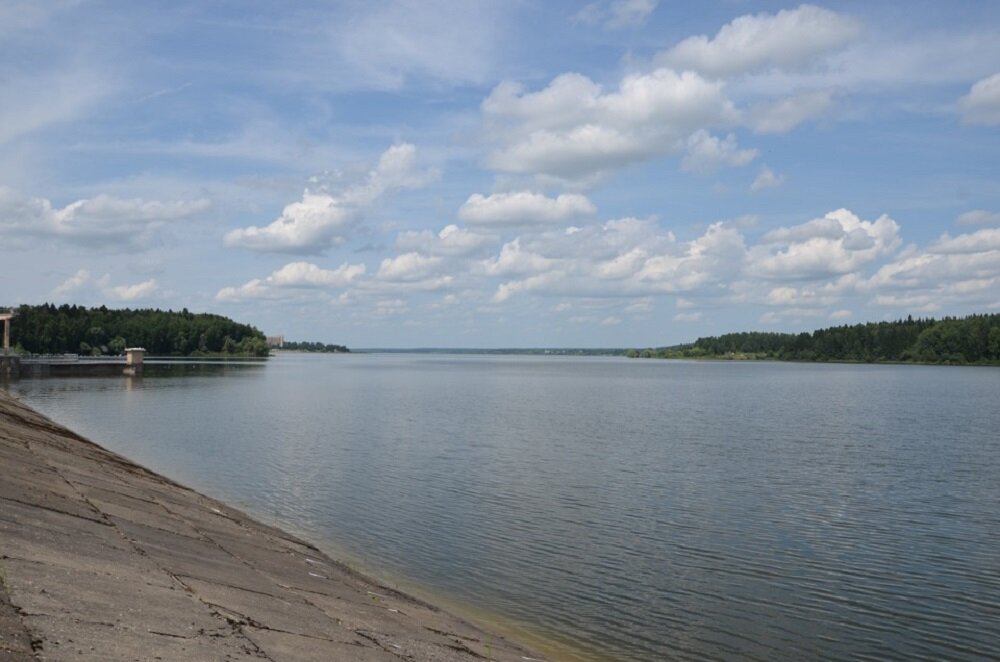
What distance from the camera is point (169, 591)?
35.1ft

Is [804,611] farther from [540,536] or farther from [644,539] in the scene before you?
[540,536]

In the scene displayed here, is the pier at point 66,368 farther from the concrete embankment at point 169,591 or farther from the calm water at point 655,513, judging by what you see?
the concrete embankment at point 169,591

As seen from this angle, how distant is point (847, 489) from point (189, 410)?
53.6 meters

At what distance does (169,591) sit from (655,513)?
18625 mm

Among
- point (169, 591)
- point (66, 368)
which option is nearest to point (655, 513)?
point (169, 591)

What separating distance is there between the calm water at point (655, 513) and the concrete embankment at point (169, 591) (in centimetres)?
359

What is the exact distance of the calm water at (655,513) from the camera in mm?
16250

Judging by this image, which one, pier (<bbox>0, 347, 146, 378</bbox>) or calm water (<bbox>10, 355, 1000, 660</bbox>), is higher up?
pier (<bbox>0, 347, 146, 378</bbox>)

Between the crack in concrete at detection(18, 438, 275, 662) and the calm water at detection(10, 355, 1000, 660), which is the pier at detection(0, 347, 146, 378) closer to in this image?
A: the calm water at detection(10, 355, 1000, 660)

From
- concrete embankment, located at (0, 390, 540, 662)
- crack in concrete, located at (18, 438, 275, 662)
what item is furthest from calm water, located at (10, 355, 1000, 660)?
crack in concrete, located at (18, 438, 275, 662)

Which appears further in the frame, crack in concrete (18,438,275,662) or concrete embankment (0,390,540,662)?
crack in concrete (18,438,275,662)

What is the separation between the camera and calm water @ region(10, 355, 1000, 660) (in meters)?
16.2

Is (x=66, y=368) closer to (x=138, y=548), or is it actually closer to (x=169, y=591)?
(x=138, y=548)

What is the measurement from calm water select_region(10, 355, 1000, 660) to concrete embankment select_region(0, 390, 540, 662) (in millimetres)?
3594
